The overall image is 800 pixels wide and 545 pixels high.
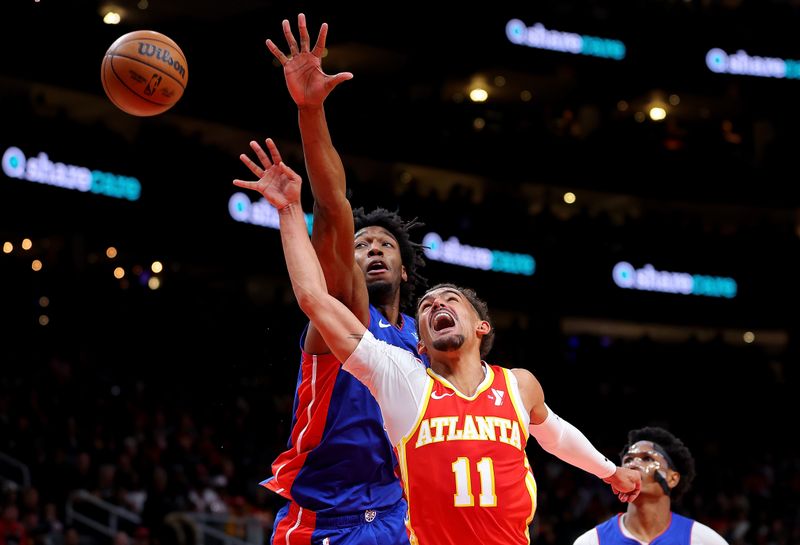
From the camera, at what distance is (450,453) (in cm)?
453

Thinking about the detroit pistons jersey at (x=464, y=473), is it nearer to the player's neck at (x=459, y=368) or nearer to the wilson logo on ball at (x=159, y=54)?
the player's neck at (x=459, y=368)

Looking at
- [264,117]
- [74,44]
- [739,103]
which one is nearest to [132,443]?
[74,44]

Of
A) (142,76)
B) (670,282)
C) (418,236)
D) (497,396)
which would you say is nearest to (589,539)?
(497,396)

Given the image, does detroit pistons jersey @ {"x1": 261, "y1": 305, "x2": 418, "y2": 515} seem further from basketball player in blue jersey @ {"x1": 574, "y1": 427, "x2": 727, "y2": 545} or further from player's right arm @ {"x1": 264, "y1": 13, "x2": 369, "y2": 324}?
basketball player in blue jersey @ {"x1": 574, "y1": 427, "x2": 727, "y2": 545}

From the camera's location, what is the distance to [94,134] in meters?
17.8

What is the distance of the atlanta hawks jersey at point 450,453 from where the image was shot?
4.49m

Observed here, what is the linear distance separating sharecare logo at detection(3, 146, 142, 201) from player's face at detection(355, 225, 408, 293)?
12.5 metres

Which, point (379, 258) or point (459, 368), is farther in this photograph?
point (379, 258)

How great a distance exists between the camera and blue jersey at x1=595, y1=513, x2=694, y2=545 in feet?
22.2

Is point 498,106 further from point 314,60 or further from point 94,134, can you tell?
point 314,60

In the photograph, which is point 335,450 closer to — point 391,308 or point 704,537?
point 391,308

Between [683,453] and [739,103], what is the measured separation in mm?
24243

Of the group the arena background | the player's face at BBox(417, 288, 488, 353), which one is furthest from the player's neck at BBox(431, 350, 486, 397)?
the arena background

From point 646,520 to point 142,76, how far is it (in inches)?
162
